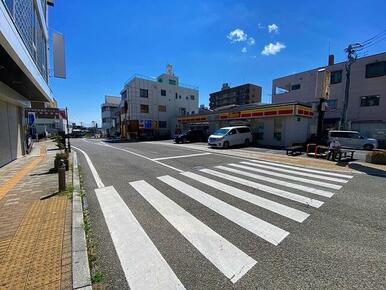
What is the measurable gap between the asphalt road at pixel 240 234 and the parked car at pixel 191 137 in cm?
2217

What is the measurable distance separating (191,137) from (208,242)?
2664 centimetres

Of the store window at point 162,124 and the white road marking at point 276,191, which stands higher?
the store window at point 162,124

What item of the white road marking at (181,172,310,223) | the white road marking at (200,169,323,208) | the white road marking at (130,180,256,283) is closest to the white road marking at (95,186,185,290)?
the white road marking at (130,180,256,283)

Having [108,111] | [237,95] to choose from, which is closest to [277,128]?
[108,111]

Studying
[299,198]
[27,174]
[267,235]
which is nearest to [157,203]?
[267,235]

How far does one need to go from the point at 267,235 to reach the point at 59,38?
60.9 feet

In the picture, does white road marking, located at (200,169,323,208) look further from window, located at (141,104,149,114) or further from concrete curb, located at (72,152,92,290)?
window, located at (141,104,149,114)

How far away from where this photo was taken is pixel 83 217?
4.49m

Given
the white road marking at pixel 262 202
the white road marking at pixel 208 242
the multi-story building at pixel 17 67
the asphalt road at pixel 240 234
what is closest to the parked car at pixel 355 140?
the asphalt road at pixel 240 234

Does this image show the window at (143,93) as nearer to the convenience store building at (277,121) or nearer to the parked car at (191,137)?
the parked car at (191,137)

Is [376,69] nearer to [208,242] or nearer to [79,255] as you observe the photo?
[208,242]

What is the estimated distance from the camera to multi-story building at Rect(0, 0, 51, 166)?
5383mm

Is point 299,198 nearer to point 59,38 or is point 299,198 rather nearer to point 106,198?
point 106,198

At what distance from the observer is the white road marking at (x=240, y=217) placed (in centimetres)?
376
